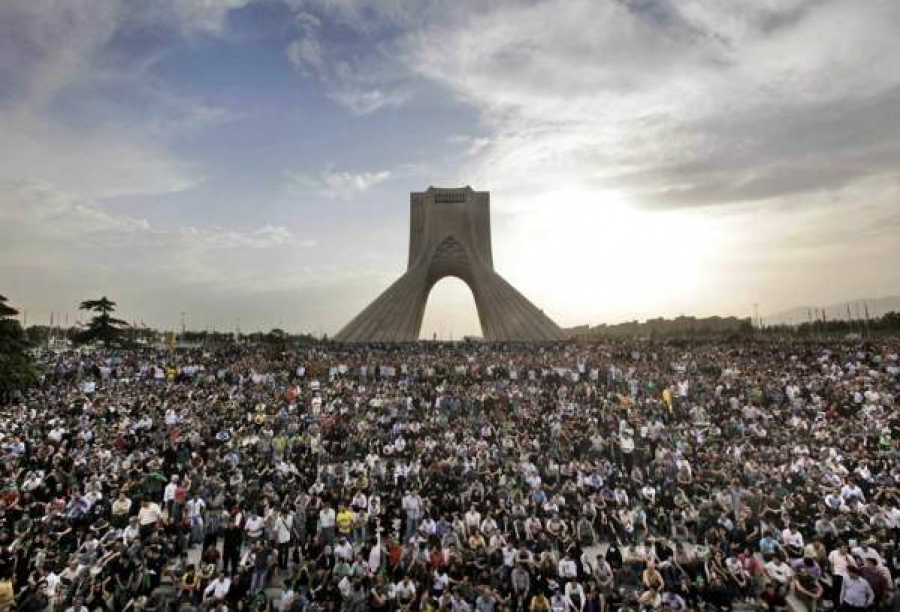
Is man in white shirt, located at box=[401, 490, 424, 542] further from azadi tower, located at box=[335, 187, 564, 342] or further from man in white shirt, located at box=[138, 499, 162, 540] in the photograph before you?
azadi tower, located at box=[335, 187, 564, 342]

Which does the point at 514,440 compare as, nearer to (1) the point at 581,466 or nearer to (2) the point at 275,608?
(1) the point at 581,466

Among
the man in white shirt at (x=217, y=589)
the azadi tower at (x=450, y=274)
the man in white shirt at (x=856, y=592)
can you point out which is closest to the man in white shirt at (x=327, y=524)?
the man in white shirt at (x=217, y=589)

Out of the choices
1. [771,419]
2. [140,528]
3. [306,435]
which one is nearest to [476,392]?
[306,435]

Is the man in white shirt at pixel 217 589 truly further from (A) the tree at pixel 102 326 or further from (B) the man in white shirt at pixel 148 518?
(A) the tree at pixel 102 326

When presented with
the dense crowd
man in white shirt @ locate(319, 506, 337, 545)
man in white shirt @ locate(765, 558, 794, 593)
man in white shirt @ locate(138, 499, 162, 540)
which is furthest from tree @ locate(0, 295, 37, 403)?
man in white shirt @ locate(765, 558, 794, 593)

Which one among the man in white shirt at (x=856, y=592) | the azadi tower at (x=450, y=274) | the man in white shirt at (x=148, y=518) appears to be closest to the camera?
the man in white shirt at (x=856, y=592)

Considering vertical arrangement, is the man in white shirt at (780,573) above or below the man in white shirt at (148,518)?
below

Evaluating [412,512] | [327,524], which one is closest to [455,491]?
[412,512]

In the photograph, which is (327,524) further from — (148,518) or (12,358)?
(12,358)
